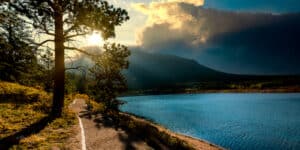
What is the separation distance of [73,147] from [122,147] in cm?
261

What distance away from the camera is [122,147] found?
55.1 feet

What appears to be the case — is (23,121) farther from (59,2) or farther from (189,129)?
(189,129)

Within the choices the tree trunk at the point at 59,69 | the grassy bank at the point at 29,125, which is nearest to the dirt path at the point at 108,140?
the grassy bank at the point at 29,125

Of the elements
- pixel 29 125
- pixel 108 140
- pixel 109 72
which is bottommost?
pixel 108 140

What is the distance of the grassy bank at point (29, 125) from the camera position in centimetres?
1633

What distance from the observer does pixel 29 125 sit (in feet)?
70.8

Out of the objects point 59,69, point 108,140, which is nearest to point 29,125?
point 108,140

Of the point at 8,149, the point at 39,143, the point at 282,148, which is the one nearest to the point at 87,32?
the point at 39,143

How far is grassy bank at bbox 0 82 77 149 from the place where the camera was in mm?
16328

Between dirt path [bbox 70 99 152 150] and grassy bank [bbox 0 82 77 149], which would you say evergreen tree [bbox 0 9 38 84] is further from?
dirt path [bbox 70 99 152 150]

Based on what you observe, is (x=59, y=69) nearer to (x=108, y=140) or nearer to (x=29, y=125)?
(x=29, y=125)

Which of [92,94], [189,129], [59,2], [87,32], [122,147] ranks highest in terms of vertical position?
[59,2]

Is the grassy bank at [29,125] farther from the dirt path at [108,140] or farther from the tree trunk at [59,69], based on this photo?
the dirt path at [108,140]

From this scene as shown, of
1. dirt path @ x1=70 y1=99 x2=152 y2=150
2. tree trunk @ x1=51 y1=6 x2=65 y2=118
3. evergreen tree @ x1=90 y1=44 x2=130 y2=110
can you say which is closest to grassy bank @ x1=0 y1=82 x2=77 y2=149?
tree trunk @ x1=51 y1=6 x2=65 y2=118
